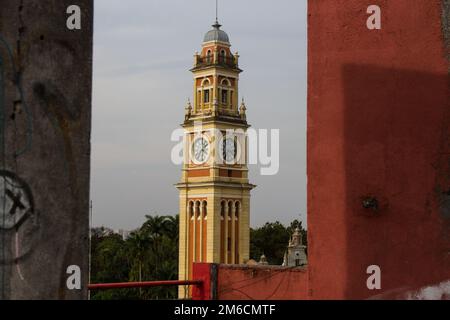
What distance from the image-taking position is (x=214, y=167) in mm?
52969

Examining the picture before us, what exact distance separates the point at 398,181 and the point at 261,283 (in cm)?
263

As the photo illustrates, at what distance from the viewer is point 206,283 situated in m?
6.60

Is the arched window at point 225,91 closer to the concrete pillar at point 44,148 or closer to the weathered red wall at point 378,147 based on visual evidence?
the weathered red wall at point 378,147

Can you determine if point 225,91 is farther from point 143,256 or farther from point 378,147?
point 378,147

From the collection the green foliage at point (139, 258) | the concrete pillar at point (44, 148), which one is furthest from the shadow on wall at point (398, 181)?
the green foliage at point (139, 258)

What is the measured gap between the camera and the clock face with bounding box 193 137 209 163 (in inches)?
2117

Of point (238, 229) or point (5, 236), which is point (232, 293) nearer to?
point (5, 236)

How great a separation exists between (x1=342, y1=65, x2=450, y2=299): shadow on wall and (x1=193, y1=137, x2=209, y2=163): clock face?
4881 cm

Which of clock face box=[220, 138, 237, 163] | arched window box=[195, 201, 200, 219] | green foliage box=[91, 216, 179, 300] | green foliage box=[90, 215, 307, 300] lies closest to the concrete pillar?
green foliage box=[90, 215, 307, 300]

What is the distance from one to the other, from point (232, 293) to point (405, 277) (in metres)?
2.51

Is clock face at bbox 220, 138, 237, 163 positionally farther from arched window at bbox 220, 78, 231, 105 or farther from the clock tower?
arched window at bbox 220, 78, 231, 105

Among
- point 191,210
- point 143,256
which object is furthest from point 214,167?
point 143,256
